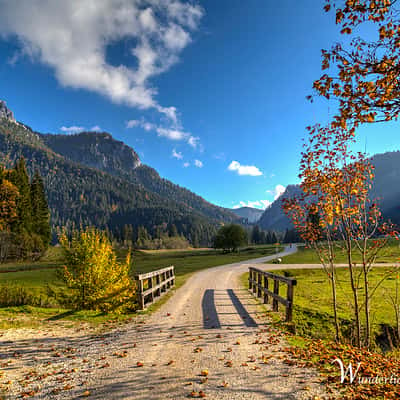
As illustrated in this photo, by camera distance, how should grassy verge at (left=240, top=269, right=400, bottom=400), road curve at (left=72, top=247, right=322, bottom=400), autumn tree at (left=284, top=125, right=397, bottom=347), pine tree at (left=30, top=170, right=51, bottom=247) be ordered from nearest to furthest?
grassy verge at (left=240, top=269, right=400, bottom=400), road curve at (left=72, top=247, right=322, bottom=400), autumn tree at (left=284, top=125, right=397, bottom=347), pine tree at (left=30, top=170, right=51, bottom=247)

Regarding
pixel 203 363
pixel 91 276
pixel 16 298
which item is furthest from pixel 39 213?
pixel 203 363

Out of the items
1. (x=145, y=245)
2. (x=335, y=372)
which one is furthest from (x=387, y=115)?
(x=145, y=245)

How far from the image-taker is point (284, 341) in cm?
623

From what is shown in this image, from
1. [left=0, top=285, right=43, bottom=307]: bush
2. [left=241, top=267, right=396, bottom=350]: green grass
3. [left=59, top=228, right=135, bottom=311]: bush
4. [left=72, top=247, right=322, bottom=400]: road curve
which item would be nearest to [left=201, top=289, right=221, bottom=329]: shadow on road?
[left=72, top=247, right=322, bottom=400]: road curve

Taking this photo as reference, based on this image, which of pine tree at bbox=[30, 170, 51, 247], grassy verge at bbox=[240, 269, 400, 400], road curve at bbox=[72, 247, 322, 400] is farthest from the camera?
pine tree at bbox=[30, 170, 51, 247]

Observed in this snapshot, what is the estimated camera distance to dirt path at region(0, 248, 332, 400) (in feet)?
13.0

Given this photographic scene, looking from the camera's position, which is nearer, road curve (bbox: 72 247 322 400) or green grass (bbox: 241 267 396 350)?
road curve (bbox: 72 247 322 400)

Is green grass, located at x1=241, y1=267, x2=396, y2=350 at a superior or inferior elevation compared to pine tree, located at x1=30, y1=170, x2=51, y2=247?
inferior

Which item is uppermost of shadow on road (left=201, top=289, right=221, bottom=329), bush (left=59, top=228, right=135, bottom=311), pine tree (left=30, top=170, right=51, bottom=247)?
pine tree (left=30, top=170, right=51, bottom=247)

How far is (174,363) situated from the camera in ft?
16.4

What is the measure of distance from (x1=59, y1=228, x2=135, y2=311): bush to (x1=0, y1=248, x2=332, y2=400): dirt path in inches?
97.1

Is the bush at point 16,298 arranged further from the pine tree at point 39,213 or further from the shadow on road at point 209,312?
the pine tree at point 39,213

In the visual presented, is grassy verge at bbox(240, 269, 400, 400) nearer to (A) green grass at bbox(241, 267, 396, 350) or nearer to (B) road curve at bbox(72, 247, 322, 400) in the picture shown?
(A) green grass at bbox(241, 267, 396, 350)

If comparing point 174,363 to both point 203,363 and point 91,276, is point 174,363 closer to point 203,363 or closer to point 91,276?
point 203,363
